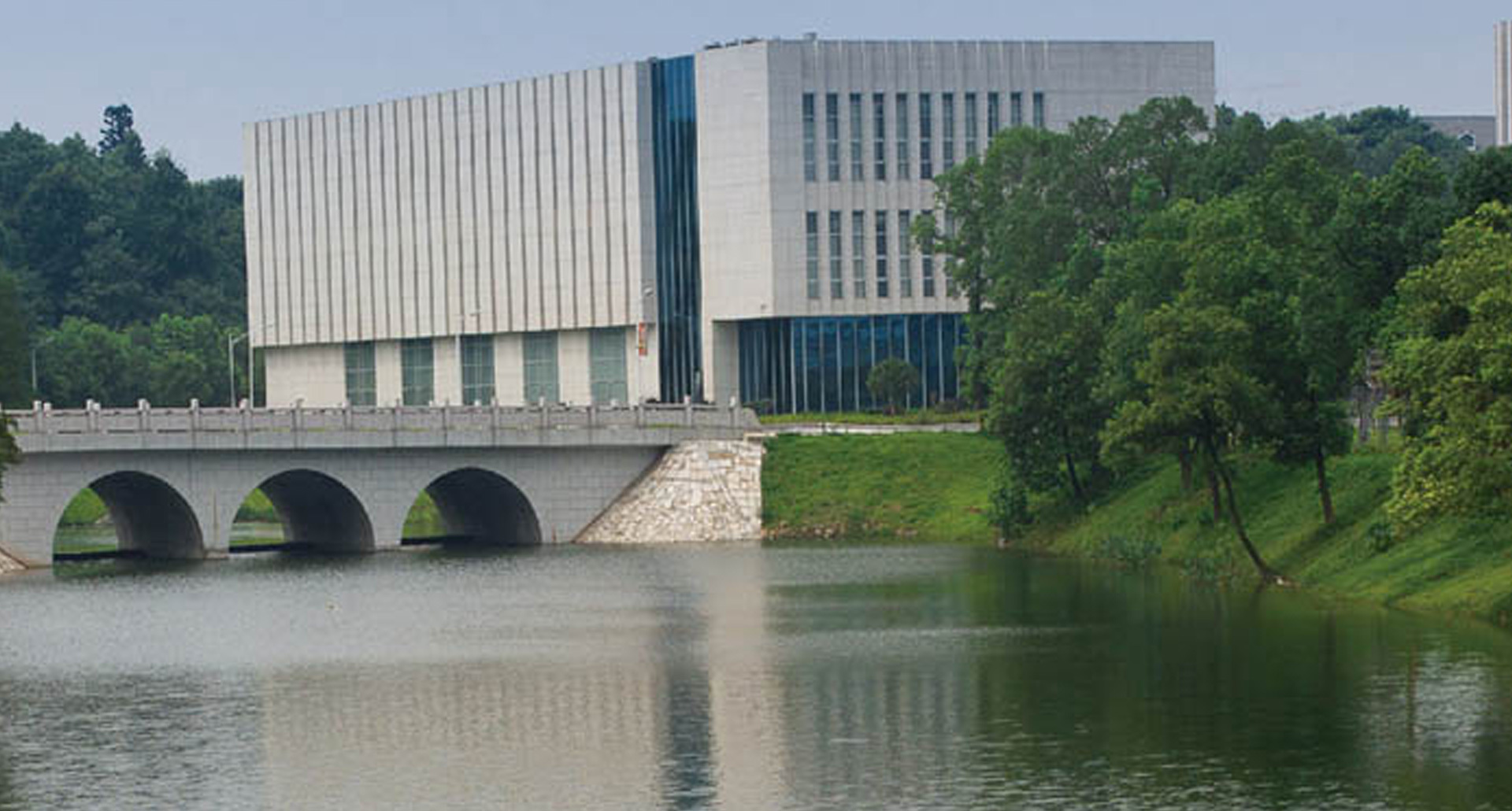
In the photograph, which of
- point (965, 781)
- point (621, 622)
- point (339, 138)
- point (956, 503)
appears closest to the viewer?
point (965, 781)

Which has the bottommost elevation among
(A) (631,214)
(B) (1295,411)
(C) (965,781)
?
(C) (965,781)

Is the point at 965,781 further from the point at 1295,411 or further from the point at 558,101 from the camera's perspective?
the point at 558,101

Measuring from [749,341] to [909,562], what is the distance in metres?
66.0

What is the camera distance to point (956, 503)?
134 metres

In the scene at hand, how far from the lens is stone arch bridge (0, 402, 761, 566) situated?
120812 millimetres

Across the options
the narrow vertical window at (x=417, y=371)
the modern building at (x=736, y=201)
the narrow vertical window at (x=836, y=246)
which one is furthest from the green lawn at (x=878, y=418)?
the narrow vertical window at (x=417, y=371)

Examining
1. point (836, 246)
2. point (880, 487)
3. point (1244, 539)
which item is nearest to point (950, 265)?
point (880, 487)

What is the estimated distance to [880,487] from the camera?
138m

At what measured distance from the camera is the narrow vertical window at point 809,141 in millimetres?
170500

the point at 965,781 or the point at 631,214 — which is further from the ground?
the point at 631,214

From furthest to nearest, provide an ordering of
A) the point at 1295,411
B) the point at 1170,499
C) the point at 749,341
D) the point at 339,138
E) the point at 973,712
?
the point at 339,138, the point at 749,341, the point at 1170,499, the point at 1295,411, the point at 973,712

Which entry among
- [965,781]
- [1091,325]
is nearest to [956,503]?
[1091,325]

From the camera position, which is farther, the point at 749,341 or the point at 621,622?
the point at 749,341

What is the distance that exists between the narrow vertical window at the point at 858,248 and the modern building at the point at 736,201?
155 millimetres
